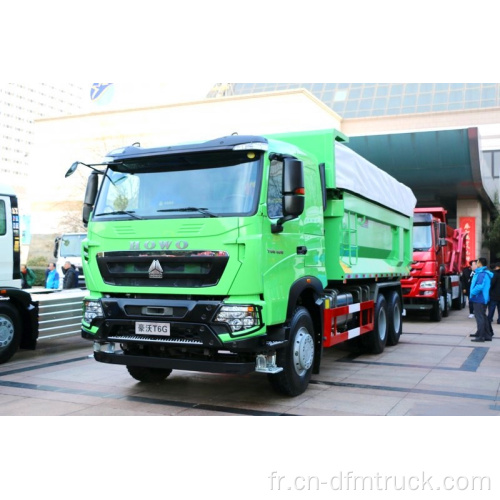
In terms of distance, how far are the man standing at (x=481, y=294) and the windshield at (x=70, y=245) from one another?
49.7ft

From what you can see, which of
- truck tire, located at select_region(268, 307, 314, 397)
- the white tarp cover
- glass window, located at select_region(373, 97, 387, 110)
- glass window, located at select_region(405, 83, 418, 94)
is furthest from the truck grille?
glass window, located at select_region(405, 83, 418, 94)

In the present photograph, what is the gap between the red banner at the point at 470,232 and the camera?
29.1 m

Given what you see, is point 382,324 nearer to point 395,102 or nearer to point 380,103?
point 380,103

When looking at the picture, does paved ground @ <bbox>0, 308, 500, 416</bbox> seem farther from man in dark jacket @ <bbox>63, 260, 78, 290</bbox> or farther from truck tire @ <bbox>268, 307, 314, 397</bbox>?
man in dark jacket @ <bbox>63, 260, 78, 290</bbox>

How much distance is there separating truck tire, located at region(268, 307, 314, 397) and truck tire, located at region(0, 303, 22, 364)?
4.40 meters

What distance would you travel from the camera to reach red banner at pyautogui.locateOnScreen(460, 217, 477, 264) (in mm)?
29062

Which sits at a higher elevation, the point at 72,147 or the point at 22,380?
the point at 72,147

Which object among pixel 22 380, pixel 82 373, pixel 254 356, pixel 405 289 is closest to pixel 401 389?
pixel 254 356

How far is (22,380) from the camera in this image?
765cm

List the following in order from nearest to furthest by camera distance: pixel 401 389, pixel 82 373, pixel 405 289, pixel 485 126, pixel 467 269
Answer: pixel 401 389, pixel 82 373, pixel 405 289, pixel 467 269, pixel 485 126

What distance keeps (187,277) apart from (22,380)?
3297 mm

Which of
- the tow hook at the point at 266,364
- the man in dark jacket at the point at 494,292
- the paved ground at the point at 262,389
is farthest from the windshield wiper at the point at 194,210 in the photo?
the man in dark jacket at the point at 494,292

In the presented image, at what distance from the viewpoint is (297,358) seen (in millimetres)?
6543

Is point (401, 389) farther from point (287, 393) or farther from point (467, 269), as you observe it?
point (467, 269)
